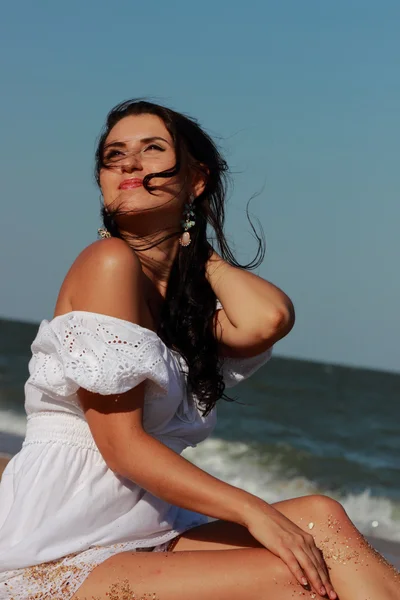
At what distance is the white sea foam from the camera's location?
32.4ft

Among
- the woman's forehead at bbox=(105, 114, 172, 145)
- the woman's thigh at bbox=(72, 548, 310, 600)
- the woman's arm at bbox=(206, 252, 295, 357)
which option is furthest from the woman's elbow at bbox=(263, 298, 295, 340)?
the woman's thigh at bbox=(72, 548, 310, 600)

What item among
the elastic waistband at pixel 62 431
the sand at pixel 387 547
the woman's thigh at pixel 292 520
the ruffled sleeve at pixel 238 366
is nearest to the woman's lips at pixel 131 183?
the ruffled sleeve at pixel 238 366

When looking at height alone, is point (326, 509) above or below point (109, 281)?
below

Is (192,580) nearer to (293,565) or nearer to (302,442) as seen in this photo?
(293,565)

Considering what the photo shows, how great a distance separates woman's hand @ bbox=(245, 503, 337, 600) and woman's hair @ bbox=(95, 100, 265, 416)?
0.56 meters

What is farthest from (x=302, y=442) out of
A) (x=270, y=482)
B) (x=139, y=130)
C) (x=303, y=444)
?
(x=139, y=130)

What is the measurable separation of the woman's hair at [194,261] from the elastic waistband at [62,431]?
0.41 metres

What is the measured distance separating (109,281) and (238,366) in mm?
830

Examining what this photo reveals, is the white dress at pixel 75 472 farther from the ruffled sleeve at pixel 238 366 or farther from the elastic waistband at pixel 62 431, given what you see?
the ruffled sleeve at pixel 238 366

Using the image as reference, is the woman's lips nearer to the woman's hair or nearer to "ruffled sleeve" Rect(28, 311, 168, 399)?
the woman's hair

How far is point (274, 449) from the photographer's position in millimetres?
14914

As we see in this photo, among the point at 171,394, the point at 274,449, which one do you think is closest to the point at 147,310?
the point at 171,394

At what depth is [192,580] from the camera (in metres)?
2.51

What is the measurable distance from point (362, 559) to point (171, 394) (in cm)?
73
